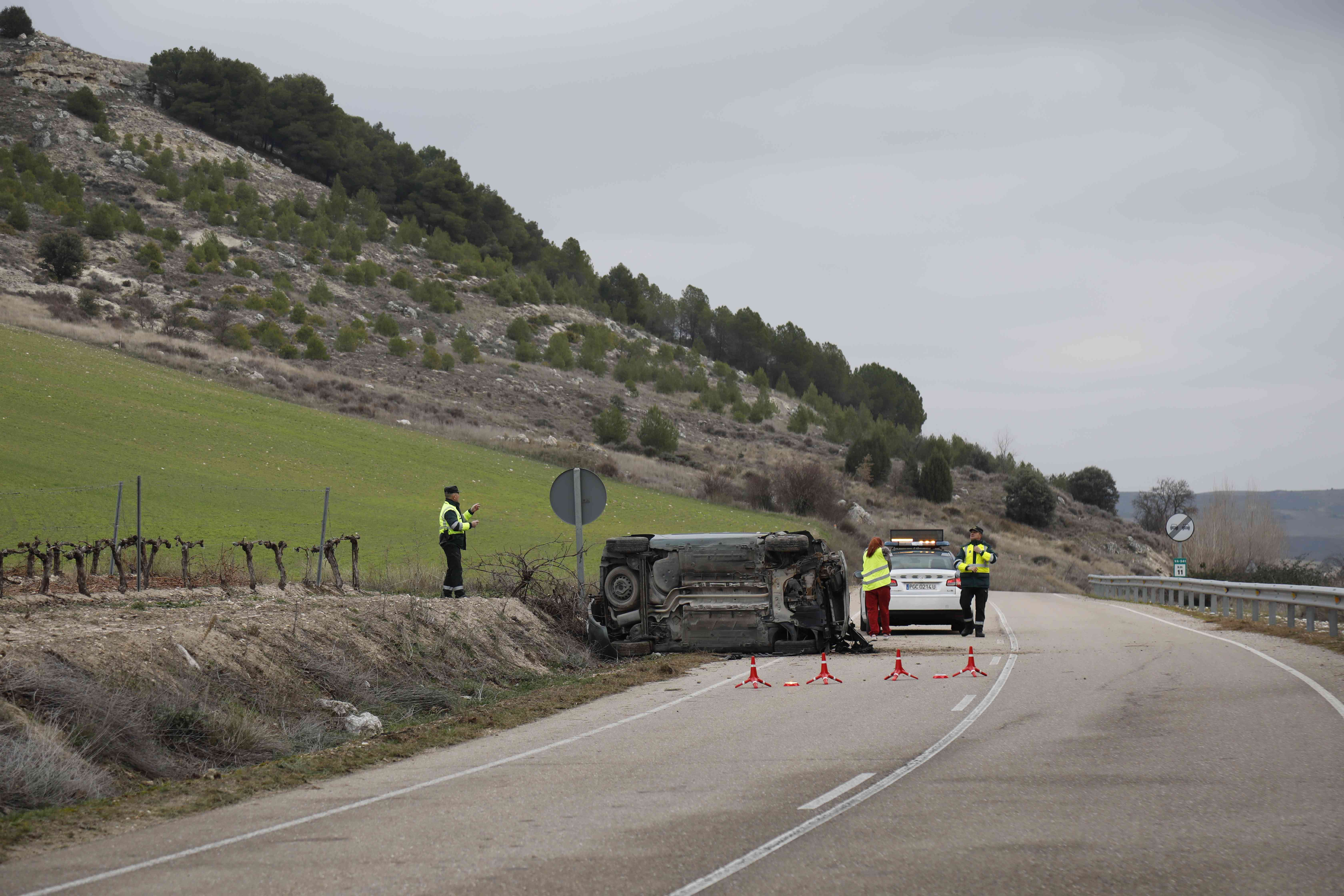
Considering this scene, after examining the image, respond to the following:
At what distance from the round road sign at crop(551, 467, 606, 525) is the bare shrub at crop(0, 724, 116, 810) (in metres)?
9.24

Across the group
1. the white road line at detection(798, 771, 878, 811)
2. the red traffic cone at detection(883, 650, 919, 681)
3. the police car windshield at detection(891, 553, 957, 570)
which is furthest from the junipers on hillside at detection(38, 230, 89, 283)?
the white road line at detection(798, 771, 878, 811)

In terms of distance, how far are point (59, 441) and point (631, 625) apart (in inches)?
1005

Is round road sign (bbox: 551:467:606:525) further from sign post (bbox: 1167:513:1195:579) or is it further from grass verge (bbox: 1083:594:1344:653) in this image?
sign post (bbox: 1167:513:1195:579)

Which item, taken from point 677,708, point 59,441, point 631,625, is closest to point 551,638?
point 631,625

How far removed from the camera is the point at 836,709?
12.3 metres

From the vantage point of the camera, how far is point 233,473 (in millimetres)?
38250

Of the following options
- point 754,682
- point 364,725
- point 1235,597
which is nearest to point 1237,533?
point 1235,597

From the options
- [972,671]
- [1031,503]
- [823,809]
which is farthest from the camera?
[1031,503]

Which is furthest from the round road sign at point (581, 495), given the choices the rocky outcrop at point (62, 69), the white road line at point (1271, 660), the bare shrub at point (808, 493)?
the rocky outcrop at point (62, 69)

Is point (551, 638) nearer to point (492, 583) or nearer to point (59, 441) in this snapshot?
point (492, 583)

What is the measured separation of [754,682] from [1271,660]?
7.42 meters

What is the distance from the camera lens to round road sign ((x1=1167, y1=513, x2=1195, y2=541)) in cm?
3042

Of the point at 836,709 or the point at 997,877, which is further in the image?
the point at 836,709

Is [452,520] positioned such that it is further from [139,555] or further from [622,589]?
[139,555]
